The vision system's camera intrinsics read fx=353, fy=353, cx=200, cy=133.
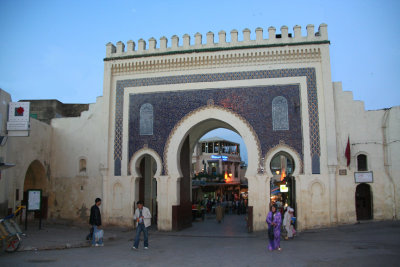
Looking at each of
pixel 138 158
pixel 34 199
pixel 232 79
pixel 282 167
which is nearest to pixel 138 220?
pixel 34 199

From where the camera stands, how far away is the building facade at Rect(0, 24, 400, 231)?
12.6 metres

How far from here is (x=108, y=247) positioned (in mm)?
9609

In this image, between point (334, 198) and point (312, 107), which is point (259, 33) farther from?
point (334, 198)

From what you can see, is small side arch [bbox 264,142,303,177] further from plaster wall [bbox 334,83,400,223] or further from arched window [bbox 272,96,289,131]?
plaster wall [bbox 334,83,400,223]

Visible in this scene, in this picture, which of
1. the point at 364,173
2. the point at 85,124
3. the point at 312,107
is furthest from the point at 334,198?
the point at 85,124

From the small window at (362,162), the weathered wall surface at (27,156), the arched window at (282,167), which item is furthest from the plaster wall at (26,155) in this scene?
the small window at (362,162)

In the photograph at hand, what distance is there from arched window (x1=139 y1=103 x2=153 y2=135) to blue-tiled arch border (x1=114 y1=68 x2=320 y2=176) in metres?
0.89

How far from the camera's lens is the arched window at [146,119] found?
557 inches

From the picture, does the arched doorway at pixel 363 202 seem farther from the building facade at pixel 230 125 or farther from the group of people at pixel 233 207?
the group of people at pixel 233 207

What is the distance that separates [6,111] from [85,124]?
12.2ft

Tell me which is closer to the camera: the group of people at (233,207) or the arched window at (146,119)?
the arched window at (146,119)

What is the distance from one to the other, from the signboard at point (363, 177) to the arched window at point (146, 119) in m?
7.83

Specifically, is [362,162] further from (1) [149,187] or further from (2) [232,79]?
(1) [149,187]

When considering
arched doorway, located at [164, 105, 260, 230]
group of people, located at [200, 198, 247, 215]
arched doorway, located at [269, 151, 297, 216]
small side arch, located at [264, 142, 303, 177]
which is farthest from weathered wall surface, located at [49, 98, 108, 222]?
group of people, located at [200, 198, 247, 215]
